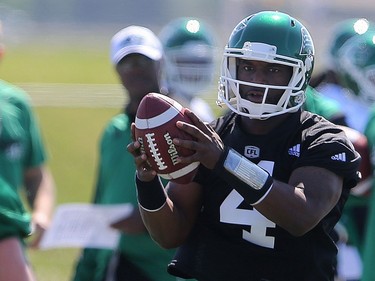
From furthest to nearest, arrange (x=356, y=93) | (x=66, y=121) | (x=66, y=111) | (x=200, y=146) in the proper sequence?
(x=66, y=111), (x=66, y=121), (x=356, y=93), (x=200, y=146)

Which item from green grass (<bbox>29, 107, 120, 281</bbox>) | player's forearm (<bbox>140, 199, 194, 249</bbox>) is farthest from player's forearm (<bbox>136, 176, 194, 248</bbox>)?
green grass (<bbox>29, 107, 120, 281</bbox>)

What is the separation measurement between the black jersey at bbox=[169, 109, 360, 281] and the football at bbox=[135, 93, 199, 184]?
0.27 m

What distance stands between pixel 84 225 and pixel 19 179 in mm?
501

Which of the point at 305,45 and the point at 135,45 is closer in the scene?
the point at 305,45

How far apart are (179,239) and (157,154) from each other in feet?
1.66

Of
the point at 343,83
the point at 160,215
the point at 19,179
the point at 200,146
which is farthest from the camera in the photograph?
the point at 343,83

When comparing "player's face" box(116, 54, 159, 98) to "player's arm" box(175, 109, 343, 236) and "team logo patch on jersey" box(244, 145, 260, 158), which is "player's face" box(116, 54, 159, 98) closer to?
"team logo patch on jersey" box(244, 145, 260, 158)

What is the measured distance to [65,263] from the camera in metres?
8.61

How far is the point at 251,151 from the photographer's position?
357 centimetres

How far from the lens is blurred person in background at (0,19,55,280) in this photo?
4543mm

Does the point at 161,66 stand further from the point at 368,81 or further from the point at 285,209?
Result: the point at 285,209

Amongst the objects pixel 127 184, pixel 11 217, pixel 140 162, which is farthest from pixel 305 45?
pixel 127 184

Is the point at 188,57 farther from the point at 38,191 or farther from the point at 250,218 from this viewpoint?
the point at 250,218

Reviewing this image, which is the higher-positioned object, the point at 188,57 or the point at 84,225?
the point at 84,225
